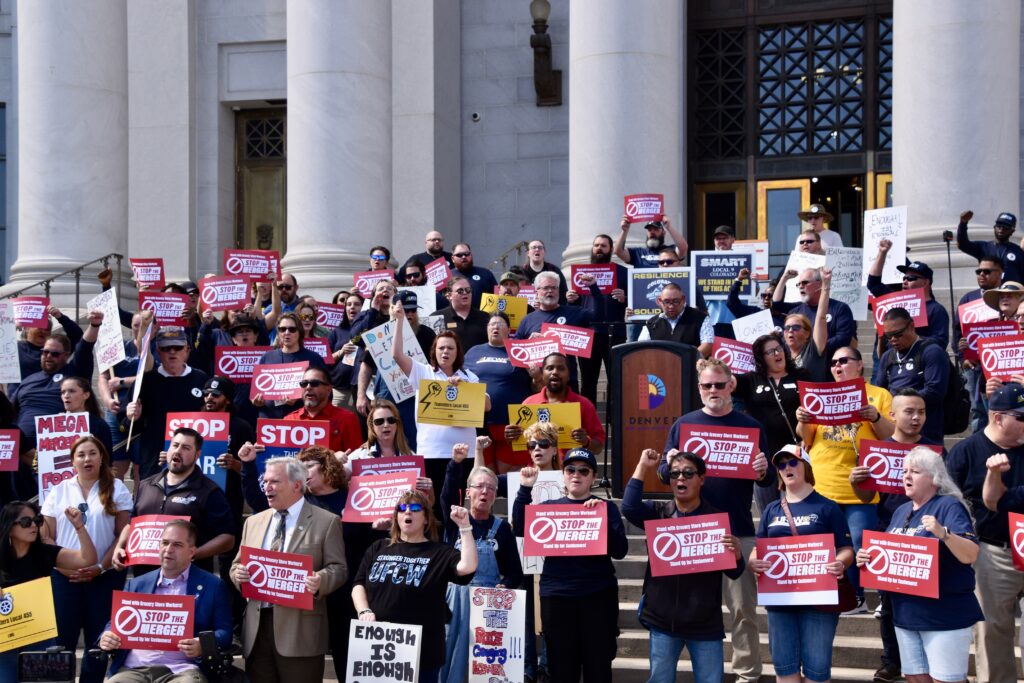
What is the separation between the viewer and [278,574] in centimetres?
950

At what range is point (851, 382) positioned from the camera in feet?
33.4

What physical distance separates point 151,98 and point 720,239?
11.7m

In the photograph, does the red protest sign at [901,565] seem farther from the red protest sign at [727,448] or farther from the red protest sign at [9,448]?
the red protest sign at [9,448]

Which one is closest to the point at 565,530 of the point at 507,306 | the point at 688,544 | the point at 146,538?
the point at 688,544

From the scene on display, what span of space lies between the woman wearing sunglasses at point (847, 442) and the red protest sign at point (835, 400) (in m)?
0.07

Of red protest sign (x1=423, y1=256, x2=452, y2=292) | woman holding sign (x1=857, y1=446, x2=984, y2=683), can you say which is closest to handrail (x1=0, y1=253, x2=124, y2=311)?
red protest sign (x1=423, y1=256, x2=452, y2=292)

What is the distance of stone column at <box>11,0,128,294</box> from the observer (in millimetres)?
20016

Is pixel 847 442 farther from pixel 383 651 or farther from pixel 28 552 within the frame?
pixel 28 552

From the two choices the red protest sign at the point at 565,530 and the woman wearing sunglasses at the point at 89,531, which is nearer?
the red protest sign at the point at 565,530

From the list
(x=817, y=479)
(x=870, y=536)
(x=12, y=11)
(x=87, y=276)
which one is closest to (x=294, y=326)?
(x=817, y=479)

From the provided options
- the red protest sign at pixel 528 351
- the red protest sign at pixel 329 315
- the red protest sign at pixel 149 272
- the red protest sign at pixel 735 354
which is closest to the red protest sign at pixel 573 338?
the red protest sign at pixel 528 351

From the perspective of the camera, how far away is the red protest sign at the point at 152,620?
30.4ft

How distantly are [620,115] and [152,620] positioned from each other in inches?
421

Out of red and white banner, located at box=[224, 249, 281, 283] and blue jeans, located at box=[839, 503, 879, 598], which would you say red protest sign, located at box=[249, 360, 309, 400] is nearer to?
red and white banner, located at box=[224, 249, 281, 283]
